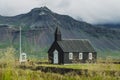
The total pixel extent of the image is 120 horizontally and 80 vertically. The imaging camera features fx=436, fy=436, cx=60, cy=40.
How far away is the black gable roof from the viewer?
7581 cm

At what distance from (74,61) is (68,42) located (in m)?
4.73

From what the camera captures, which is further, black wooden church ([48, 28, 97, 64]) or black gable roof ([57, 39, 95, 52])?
black gable roof ([57, 39, 95, 52])

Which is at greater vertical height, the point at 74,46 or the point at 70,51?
the point at 74,46

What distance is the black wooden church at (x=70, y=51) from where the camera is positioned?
75.4m

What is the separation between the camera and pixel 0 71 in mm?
12320

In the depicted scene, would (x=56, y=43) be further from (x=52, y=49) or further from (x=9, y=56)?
(x=9, y=56)

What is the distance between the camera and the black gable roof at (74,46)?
75812mm

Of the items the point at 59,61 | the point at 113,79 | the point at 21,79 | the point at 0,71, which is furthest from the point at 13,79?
the point at 59,61

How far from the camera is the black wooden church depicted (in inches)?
2970

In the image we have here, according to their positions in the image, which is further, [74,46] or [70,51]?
[74,46]

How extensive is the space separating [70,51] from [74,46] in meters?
1.92

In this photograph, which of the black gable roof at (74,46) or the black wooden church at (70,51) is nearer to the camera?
the black wooden church at (70,51)

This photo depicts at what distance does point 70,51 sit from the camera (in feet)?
246

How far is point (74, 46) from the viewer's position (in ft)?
252
